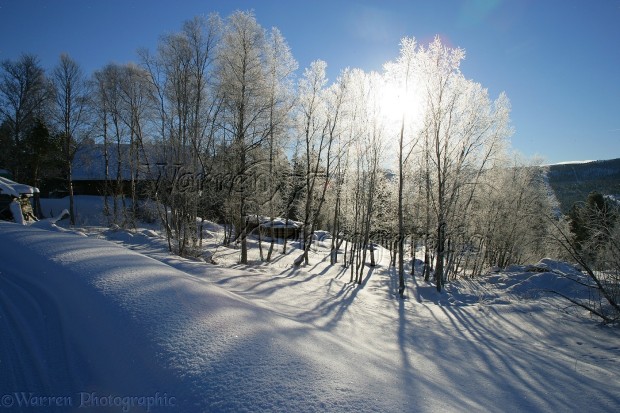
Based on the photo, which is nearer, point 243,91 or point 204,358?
point 204,358

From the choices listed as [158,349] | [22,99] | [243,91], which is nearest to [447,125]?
[243,91]

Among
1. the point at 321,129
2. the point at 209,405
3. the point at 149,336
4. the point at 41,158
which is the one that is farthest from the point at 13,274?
the point at 41,158

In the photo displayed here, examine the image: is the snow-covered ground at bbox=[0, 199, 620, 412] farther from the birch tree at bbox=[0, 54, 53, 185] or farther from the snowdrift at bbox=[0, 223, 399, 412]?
the birch tree at bbox=[0, 54, 53, 185]

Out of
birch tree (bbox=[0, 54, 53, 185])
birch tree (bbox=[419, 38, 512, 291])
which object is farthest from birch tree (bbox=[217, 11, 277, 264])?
birch tree (bbox=[0, 54, 53, 185])

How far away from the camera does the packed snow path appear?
7.49 feet

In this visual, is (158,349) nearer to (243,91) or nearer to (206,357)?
(206,357)

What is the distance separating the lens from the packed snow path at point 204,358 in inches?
89.9

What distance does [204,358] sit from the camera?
8.14 feet

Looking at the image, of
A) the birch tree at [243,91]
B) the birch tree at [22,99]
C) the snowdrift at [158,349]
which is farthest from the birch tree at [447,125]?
the birch tree at [22,99]

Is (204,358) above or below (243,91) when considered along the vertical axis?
below

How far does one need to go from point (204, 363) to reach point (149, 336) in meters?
0.64

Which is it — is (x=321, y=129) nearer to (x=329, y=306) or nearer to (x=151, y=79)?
(x=151, y=79)

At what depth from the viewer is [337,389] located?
7.88ft

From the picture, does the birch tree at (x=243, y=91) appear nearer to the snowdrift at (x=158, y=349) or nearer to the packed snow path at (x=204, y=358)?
the packed snow path at (x=204, y=358)
